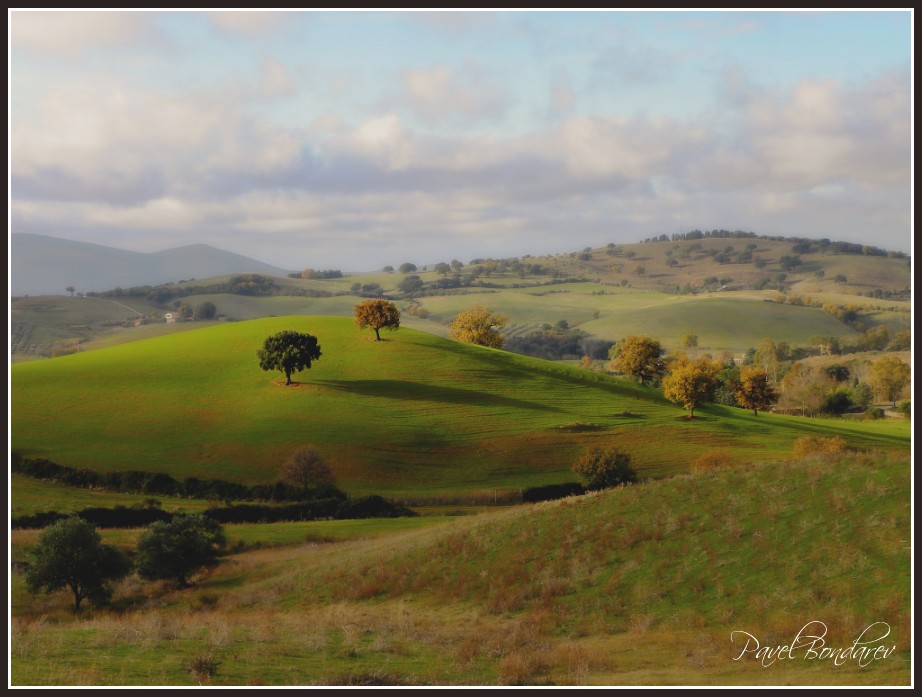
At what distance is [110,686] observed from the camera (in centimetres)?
1520

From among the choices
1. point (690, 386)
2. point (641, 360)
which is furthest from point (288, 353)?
point (641, 360)

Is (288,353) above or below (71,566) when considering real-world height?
above

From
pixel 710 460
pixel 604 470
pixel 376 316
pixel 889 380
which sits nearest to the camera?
pixel 604 470

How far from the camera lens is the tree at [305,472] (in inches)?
2429

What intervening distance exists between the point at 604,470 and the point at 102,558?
38100mm

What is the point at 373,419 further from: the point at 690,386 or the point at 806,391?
the point at 806,391

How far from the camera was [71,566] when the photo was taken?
33000 mm

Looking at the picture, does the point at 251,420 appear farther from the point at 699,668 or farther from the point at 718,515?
the point at 699,668

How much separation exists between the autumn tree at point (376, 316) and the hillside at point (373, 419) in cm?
237

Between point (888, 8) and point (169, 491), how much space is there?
187 feet

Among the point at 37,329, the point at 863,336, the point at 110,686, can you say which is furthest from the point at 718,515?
the point at 37,329

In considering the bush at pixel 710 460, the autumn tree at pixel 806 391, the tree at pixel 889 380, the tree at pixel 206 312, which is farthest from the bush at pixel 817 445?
the tree at pixel 206 312

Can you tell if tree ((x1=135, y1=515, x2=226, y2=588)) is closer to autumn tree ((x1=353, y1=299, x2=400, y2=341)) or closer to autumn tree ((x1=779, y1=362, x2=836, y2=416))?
autumn tree ((x1=353, y1=299, x2=400, y2=341))

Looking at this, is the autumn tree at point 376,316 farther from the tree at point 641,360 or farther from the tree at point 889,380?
the tree at point 889,380
